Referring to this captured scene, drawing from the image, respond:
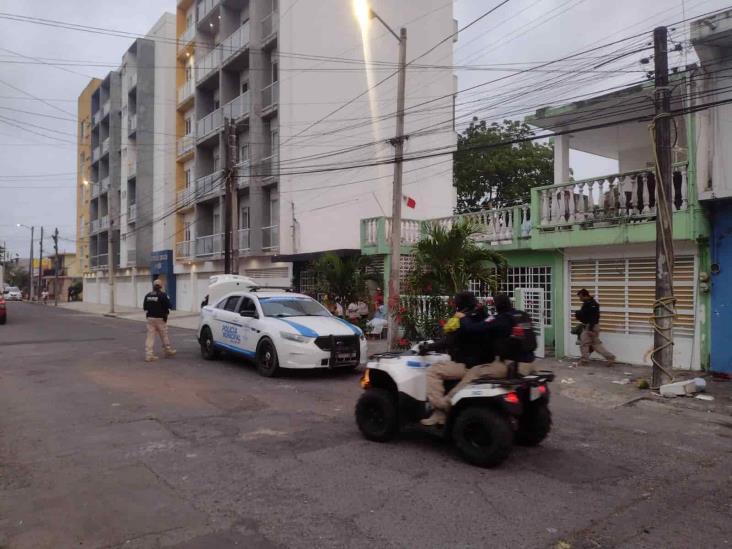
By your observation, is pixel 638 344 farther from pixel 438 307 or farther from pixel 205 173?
pixel 205 173

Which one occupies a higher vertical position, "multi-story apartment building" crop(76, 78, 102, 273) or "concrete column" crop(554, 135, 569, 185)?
"multi-story apartment building" crop(76, 78, 102, 273)

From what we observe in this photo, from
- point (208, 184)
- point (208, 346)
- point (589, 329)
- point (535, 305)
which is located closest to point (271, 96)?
point (208, 184)

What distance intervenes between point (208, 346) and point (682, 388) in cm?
916

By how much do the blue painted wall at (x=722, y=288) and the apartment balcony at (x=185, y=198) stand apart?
25414 mm

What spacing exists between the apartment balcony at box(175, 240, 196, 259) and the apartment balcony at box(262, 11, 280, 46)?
11435 millimetres

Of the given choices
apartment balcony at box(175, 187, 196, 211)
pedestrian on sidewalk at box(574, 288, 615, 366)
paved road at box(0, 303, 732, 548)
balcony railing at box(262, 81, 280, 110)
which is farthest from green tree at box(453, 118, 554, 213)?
paved road at box(0, 303, 732, 548)

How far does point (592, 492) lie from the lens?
4707 mm

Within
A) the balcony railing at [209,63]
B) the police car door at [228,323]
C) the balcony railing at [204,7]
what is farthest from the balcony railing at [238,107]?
the police car door at [228,323]

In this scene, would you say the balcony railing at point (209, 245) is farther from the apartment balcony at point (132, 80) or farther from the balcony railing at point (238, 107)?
the apartment balcony at point (132, 80)

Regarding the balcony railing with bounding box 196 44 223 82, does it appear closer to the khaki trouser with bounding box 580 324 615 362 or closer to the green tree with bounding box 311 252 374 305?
the green tree with bounding box 311 252 374 305

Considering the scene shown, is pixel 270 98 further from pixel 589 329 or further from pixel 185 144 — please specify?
pixel 589 329

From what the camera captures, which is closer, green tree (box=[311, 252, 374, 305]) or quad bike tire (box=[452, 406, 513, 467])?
quad bike tire (box=[452, 406, 513, 467])

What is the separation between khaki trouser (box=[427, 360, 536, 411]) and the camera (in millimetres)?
5398

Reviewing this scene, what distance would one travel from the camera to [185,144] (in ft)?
107
